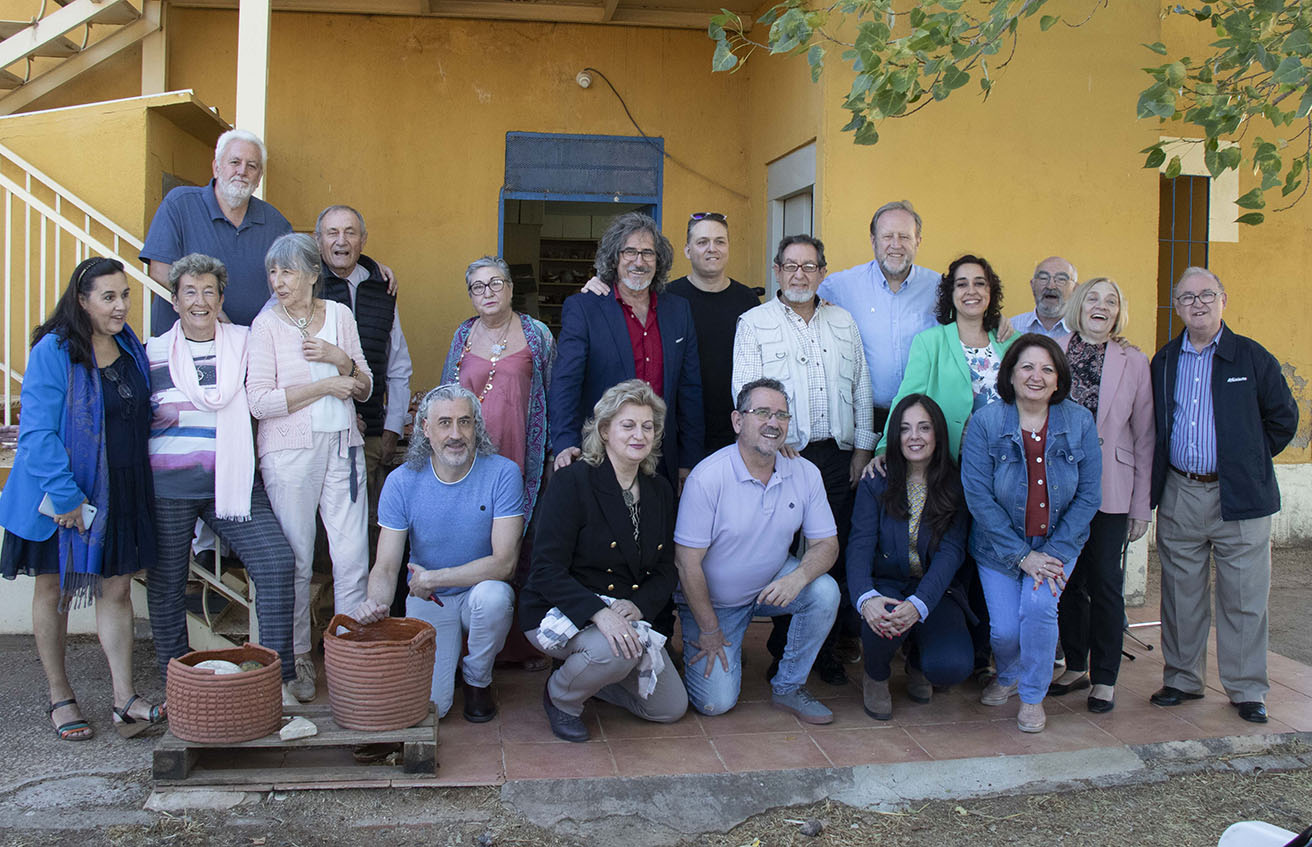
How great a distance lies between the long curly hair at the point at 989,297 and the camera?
4.59 m

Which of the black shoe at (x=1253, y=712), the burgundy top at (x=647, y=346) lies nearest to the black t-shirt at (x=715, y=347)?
the burgundy top at (x=647, y=346)

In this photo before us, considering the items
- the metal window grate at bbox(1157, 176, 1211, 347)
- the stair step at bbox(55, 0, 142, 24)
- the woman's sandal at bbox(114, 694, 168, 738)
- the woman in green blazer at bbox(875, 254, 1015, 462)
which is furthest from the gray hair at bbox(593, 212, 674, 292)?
the metal window grate at bbox(1157, 176, 1211, 347)

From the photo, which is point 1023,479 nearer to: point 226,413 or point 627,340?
→ point 627,340

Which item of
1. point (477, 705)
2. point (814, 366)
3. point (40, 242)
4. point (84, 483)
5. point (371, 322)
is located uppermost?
point (40, 242)

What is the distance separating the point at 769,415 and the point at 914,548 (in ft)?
3.05

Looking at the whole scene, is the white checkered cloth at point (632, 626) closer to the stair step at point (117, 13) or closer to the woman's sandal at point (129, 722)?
the woman's sandal at point (129, 722)

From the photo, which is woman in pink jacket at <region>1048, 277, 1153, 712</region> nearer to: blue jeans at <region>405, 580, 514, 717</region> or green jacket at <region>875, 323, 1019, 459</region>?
green jacket at <region>875, 323, 1019, 459</region>

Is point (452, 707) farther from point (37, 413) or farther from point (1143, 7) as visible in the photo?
point (1143, 7)

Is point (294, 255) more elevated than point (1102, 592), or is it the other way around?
point (294, 255)

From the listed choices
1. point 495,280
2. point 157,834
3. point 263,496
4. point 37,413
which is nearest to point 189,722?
point 157,834

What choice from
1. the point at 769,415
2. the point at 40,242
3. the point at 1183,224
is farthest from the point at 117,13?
the point at 1183,224

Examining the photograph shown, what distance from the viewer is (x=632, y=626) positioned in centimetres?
393

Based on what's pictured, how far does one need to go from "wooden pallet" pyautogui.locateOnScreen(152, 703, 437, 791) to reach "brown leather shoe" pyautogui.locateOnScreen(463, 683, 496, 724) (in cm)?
36

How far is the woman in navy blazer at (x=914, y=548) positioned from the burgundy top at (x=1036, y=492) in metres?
0.27
